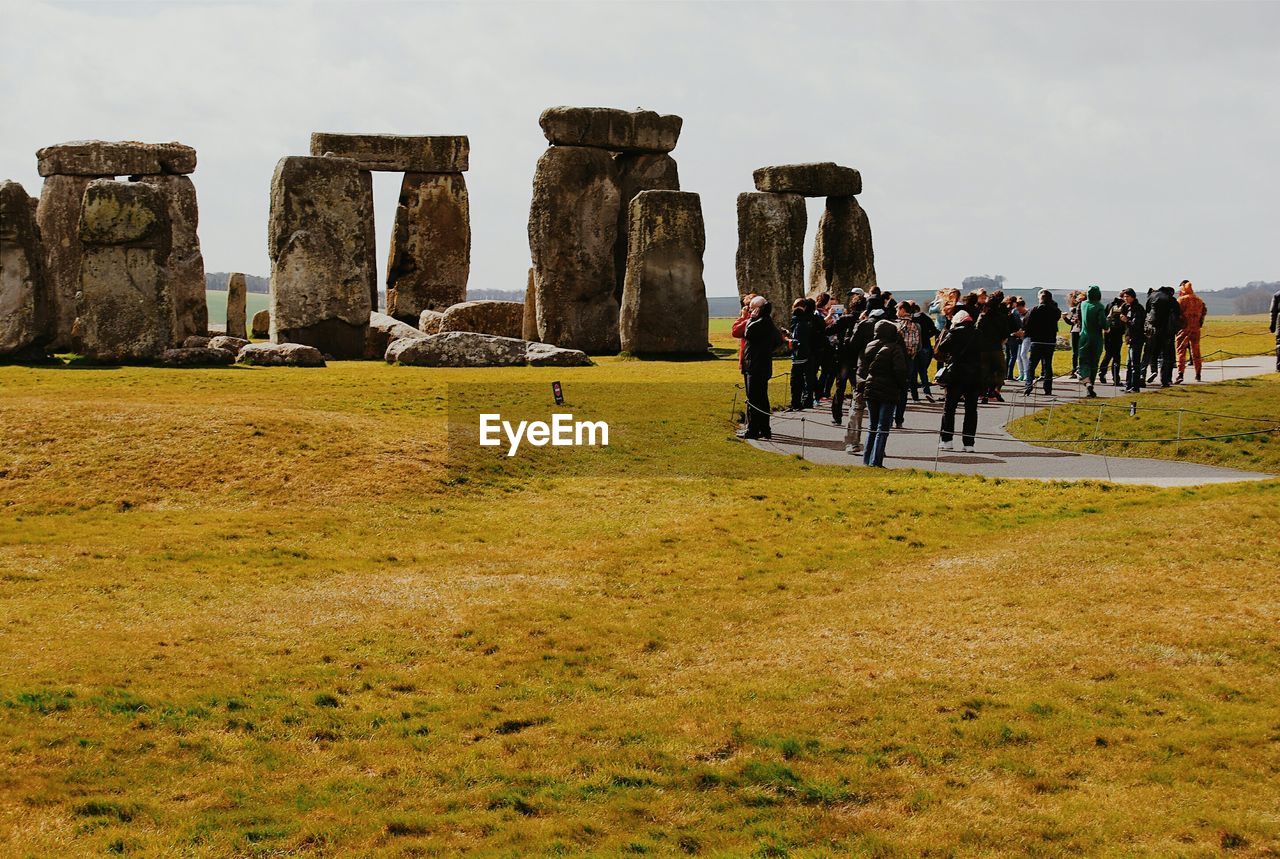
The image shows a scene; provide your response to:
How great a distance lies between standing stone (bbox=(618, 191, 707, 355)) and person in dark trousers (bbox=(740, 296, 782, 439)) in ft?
42.6

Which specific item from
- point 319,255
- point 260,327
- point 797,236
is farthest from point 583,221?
point 260,327

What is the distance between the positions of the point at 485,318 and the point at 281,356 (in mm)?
7828

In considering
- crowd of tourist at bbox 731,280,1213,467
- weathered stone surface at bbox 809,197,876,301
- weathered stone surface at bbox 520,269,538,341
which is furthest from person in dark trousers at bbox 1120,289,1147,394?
weathered stone surface at bbox 520,269,538,341

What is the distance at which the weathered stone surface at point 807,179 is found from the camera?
3809cm

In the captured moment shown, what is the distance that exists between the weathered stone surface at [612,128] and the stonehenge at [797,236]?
2768 millimetres

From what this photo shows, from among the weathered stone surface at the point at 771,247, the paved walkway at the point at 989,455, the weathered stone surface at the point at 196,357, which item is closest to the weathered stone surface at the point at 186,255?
the weathered stone surface at the point at 196,357

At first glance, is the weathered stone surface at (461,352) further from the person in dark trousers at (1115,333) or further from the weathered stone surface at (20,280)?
the person in dark trousers at (1115,333)

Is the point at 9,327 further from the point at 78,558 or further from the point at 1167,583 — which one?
the point at 1167,583

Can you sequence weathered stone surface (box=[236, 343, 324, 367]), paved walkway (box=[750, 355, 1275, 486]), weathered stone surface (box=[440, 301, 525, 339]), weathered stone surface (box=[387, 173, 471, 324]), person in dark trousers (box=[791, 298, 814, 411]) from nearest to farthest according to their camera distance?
paved walkway (box=[750, 355, 1275, 486]), person in dark trousers (box=[791, 298, 814, 411]), weathered stone surface (box=[236, 343, 324, 367]), weathered stone surface (box=[440, 301, 525, 339]), weathered stone surface (box=[387, 173, 471, 324])

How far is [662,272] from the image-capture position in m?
34.3

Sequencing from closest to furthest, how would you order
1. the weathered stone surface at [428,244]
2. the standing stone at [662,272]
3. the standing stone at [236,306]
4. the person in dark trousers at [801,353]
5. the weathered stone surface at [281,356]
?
the person in dark trousers at [801,353]
the weathered stone surface at [281,356]
the standing stone at [662,272]
the weathered stone surface at [428,244]
the standing stone at [236,306]

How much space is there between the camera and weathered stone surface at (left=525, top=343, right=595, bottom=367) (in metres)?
30.6

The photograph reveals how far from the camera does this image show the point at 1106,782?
8.51 metres

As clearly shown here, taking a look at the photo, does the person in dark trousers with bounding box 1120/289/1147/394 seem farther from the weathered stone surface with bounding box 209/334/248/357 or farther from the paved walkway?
the weathered stone surface with bounding box 209/334/248/357
